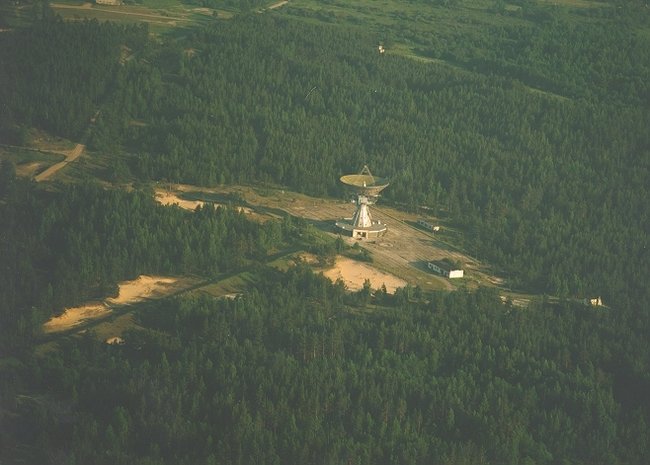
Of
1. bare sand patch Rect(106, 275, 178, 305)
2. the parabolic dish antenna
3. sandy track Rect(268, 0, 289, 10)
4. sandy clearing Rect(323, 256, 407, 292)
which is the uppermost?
sandy track Rect(268, 0, 289, 10)

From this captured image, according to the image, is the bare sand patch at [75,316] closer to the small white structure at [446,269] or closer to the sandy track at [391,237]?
the sandy track at [391,237]

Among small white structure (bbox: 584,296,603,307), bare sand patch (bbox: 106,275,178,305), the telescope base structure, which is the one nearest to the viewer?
bare sand patch (bbox: 106,275,178,305)

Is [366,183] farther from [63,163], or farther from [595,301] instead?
[63,163]

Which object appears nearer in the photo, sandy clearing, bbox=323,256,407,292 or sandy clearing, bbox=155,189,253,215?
sandy clearing, bbox=323,256,407,292

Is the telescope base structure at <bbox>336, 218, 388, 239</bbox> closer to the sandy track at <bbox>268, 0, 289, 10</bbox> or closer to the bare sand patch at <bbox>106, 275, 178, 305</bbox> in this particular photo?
the bare sand patch at <bbox>106, 275, 178, 305</bbox>

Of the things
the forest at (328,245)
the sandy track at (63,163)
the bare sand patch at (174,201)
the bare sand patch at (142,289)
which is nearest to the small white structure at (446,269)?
the forest at (328,245)

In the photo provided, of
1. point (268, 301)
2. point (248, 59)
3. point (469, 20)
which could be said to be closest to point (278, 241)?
point (268, 301)

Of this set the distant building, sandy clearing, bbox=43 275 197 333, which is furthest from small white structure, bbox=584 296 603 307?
sandy clearing, bbox=43 275 197 333
